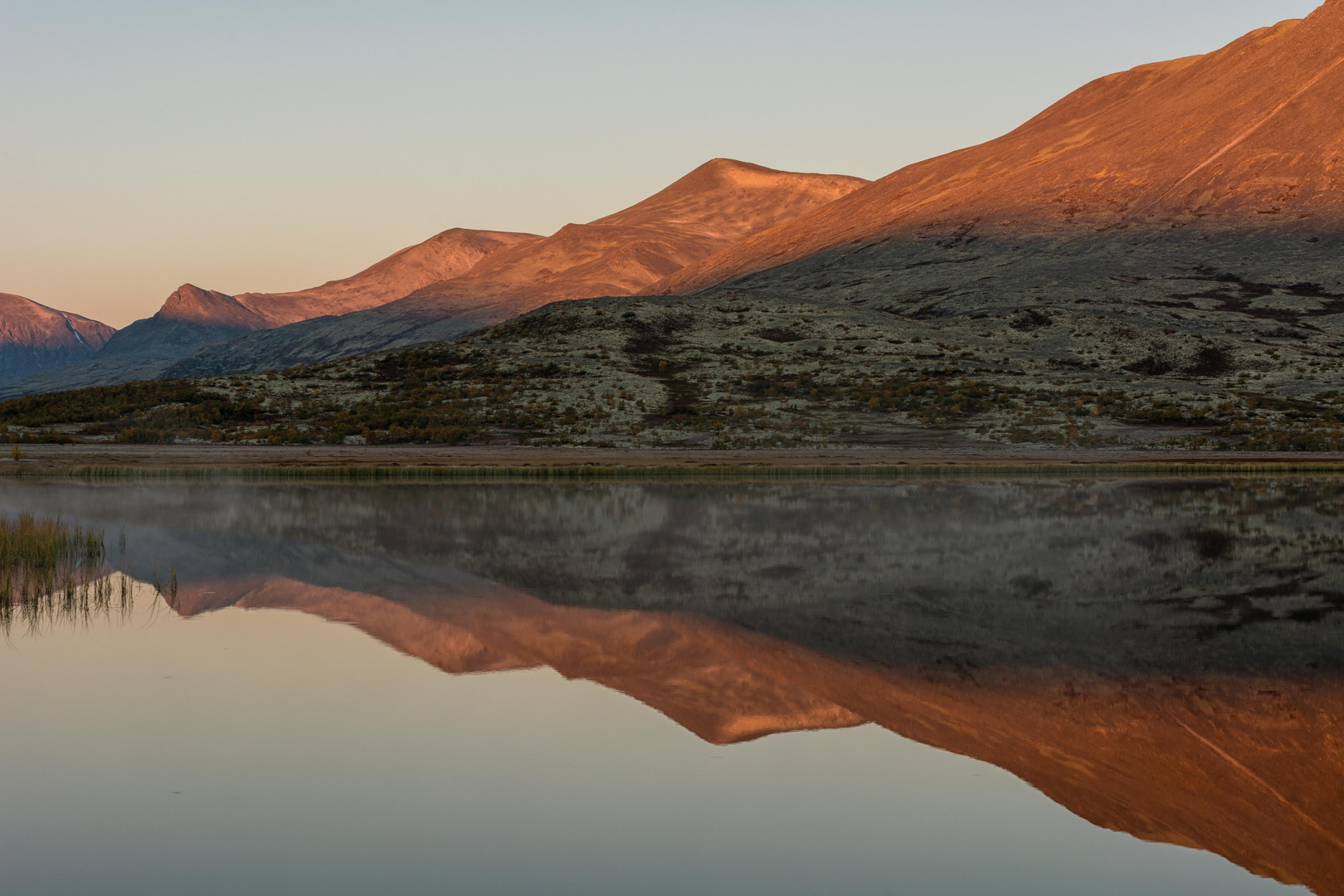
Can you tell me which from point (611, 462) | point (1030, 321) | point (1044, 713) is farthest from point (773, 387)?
point (1044, 713)

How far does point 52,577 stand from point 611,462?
1516 inches

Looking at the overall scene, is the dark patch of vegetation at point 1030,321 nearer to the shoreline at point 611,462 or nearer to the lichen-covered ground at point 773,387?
the lichen-covered ground at point 773,387

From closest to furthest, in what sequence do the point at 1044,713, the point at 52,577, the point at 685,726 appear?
the point at 685,726 < the point at 1044,713 < the point at 52,577

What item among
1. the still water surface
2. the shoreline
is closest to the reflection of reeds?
the still water surface

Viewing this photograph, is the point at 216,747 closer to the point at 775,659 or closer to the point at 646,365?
the point at 775,659

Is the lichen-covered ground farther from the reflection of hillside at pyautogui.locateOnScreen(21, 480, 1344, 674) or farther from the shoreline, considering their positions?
the reflection of hillside at pyautogui.locateOnScreen(21, 480, 1344, 674)

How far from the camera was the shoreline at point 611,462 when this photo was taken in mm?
51688

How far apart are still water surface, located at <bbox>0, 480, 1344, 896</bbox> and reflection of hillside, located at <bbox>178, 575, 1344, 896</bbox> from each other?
0.15 feet

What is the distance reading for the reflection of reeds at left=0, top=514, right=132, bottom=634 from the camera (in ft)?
58.7

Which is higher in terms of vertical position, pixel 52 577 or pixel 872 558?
pixel 52 577

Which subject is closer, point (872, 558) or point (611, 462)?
point (872, 558)

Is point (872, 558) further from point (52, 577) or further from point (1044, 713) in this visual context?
point (52, 577)

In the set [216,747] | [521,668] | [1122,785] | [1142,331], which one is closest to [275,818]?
[216,747]

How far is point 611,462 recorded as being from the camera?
5769cm
